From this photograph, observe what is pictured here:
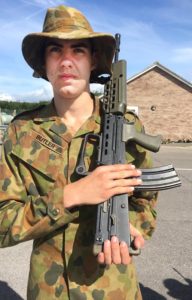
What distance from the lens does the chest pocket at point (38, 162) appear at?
191cm

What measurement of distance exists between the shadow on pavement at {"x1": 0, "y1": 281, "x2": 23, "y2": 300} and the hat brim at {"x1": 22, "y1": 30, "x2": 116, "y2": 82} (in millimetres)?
2744

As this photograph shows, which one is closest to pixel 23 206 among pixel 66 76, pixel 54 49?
pixel 66 76

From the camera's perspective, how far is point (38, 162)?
6.31 feet

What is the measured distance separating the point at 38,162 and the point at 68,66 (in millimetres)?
417

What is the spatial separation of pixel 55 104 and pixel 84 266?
708 mm

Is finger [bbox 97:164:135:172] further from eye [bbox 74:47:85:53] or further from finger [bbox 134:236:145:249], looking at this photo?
eye [bbox 74:47:85:53]

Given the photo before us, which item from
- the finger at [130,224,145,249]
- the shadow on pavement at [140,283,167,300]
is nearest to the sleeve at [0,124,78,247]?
the finger at [130,224,145,249]

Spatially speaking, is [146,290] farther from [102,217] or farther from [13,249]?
[102,217]

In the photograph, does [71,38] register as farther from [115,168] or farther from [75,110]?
[115,168]

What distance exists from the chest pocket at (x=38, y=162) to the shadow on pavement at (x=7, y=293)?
2633 millimetres

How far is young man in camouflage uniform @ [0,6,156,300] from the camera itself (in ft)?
5.94

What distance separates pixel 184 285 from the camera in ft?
15.1

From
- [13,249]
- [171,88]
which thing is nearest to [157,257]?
[13,249]

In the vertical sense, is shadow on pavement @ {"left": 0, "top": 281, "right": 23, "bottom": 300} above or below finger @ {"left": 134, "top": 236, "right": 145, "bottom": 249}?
below
